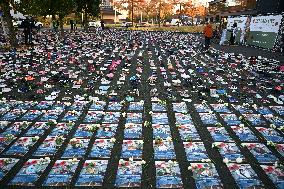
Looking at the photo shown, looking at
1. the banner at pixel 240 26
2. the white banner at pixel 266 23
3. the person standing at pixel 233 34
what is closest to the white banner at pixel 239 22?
the banner at pixel 240 26

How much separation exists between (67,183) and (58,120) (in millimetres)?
2879

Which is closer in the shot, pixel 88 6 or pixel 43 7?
pixel 43 7

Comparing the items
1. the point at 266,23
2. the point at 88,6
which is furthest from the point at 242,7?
the point at 88,6

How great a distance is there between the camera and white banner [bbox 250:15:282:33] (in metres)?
19.4

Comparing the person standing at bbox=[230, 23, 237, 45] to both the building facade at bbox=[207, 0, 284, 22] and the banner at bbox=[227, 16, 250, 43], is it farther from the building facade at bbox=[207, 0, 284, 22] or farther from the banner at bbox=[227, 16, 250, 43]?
the building facade at bbox=[207, 0, 284, 22]

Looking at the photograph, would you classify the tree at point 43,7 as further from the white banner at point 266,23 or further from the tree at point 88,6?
the white banner at point 266,23

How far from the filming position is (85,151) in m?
5.82

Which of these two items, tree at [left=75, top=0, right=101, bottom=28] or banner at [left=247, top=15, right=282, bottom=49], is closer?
banner at [left=247, top=15, right=282, bottom=49]

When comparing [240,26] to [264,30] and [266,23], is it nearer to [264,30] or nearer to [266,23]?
[264,30]

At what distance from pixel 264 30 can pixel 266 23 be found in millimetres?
608

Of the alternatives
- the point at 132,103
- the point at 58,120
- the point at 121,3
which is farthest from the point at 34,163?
the point at 121,3

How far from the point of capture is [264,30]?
21.2 meters

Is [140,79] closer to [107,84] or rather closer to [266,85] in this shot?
[107,84]

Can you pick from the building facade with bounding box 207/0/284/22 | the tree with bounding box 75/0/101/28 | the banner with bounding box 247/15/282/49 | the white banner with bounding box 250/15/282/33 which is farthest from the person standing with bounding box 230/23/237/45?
the tree with bounding box 75/0/101/28
